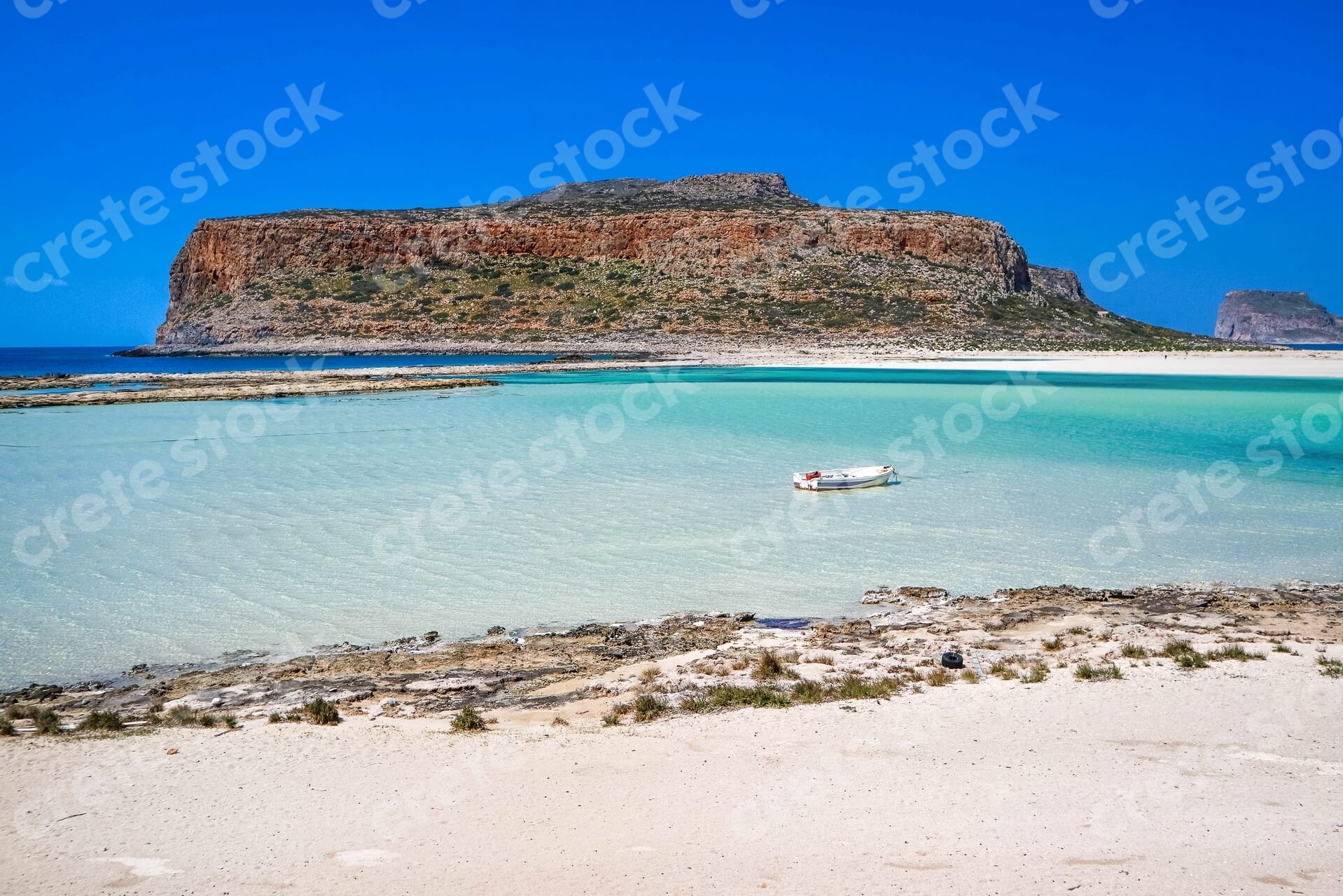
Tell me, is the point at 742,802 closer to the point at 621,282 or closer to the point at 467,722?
the point at 467,722

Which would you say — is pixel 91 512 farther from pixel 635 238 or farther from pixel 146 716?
pixel 635 238

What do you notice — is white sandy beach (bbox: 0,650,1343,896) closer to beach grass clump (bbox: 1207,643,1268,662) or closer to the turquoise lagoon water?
beach grass clump (bbox: 1207,643,1268,662)

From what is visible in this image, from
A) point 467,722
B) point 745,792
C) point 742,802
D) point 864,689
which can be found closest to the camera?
point 742,802

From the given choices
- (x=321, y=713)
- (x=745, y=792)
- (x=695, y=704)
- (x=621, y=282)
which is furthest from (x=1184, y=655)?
(x=621, y=282)

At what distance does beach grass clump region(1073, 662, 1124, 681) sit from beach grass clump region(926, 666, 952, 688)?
38.6 inches

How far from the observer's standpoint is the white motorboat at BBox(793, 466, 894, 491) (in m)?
15.8

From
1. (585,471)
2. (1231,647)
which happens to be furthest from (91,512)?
(1231,647)

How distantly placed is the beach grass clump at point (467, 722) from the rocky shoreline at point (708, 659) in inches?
14.4

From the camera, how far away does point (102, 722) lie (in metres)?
6.53

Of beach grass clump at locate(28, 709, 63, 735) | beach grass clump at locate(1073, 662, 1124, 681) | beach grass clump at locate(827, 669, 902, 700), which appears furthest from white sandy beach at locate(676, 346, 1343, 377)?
beach grass clump at locate(28, 709, 63, 735)

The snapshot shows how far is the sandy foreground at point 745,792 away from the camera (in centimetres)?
447

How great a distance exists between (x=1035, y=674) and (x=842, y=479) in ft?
28.7

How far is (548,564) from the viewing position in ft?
37.3

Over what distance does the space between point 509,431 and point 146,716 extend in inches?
719
